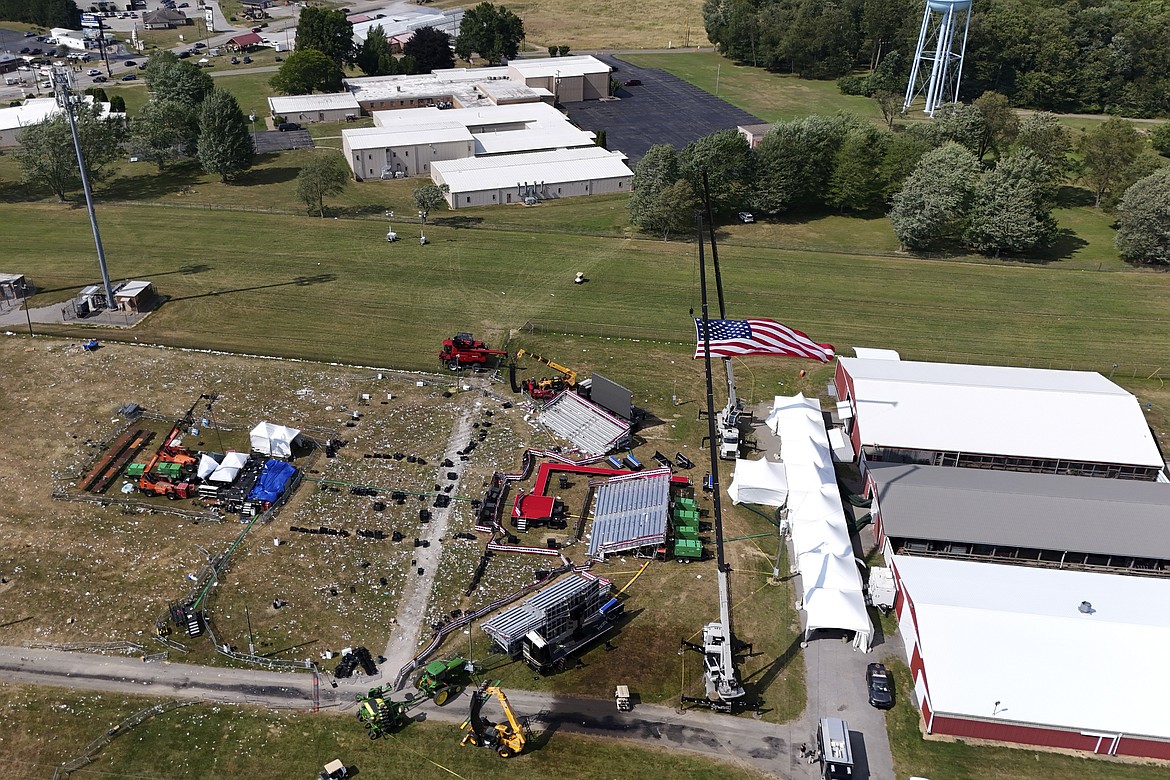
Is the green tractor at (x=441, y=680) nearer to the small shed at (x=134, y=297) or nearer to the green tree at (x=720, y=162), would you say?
the small shed at (x=134, y=297)

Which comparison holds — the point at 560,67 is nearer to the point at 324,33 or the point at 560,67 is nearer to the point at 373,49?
the point at 373,49

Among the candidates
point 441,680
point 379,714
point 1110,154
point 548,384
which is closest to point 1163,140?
point 1110,154

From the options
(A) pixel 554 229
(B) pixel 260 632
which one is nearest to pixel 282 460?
(B) pixel 260 632

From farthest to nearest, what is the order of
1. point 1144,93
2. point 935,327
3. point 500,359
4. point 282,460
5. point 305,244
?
point 1144,93
point 305,244
point 935,327
point 500,359
point 282,460

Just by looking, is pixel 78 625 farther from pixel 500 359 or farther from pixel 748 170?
pixel 748 170

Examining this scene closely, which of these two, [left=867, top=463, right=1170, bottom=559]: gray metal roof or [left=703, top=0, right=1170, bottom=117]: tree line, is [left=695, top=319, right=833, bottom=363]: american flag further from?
[left=703, top=0, right=1170, bottom=117]: tree line

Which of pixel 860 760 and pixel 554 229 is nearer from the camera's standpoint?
pixel 860 760

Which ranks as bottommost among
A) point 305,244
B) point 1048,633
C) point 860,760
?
point 860,760
